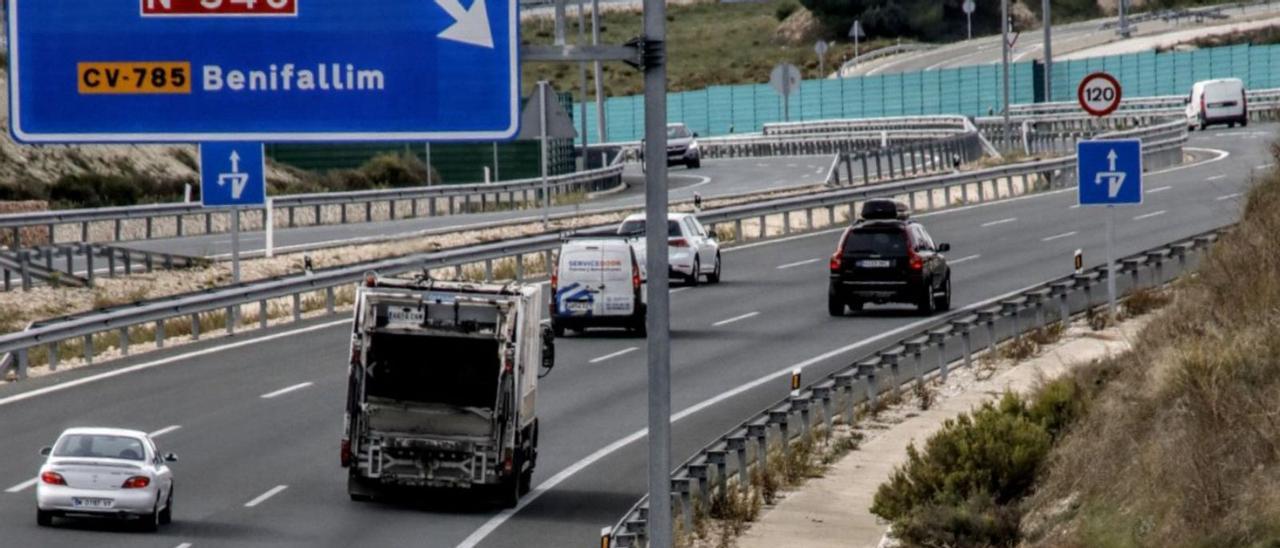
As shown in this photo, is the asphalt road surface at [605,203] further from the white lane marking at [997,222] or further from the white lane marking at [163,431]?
the white lane marking at [163,431]

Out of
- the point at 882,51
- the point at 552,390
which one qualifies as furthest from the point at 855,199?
the point at 882,51

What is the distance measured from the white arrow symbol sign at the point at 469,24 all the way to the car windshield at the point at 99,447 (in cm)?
983

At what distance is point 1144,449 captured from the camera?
61.4 feet

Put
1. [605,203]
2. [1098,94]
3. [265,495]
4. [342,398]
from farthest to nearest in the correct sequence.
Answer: [605,203] → [1098,94] → [342,398] → [265,495]

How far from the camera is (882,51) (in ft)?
492

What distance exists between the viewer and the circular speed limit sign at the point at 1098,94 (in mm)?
34500

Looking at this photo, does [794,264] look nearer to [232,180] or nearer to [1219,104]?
[232,180]

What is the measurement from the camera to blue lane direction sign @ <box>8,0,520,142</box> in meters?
13.8

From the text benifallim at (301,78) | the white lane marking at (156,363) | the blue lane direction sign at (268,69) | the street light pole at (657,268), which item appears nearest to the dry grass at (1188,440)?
the street light pole at (657,268)

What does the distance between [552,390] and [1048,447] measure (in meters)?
11.3

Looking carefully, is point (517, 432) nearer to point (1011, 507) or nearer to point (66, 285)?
point (1011, 507)

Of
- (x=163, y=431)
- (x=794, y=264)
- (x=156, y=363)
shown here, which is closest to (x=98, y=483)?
(x=163, y=431)

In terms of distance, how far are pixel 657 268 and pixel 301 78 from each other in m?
2.72

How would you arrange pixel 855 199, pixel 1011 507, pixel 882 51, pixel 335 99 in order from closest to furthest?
pixel 335 99 < pixel 1011 507 < pixel 855 199 < pixel 882 51
